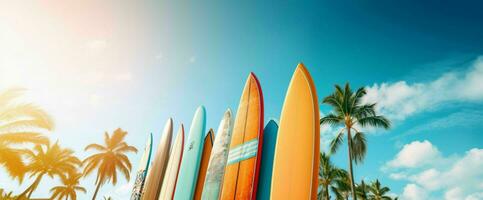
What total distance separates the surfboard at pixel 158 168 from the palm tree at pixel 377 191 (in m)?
25.1

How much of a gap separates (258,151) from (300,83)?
1905 mm

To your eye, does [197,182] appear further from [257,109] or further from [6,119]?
[6,119]

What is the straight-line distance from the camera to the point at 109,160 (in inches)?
818

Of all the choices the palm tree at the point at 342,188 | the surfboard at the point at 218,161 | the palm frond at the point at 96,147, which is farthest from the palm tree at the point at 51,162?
the palm tree at the point at 342,188

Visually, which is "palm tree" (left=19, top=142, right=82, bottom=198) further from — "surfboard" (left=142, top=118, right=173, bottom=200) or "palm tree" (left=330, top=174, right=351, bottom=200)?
"palm tree" (left=330, top=174, right=351, bottom=200)

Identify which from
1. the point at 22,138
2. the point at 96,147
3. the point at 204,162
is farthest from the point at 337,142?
the point at 96,147

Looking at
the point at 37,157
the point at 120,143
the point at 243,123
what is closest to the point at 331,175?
the point at 243,123

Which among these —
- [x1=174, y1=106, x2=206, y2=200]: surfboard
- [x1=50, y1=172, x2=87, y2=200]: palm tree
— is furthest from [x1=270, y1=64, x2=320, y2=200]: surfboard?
[x1=50, y1=172, x2=87, y2=200]: palm tree

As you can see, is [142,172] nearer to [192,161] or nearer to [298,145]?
[192,161]

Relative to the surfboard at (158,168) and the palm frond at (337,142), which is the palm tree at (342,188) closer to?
the palm frond at (337,142)

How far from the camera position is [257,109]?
7.36 meters

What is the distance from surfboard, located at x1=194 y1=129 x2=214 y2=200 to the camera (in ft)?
29.7

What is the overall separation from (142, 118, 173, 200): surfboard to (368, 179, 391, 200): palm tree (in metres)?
25.1

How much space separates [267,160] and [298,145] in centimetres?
130
